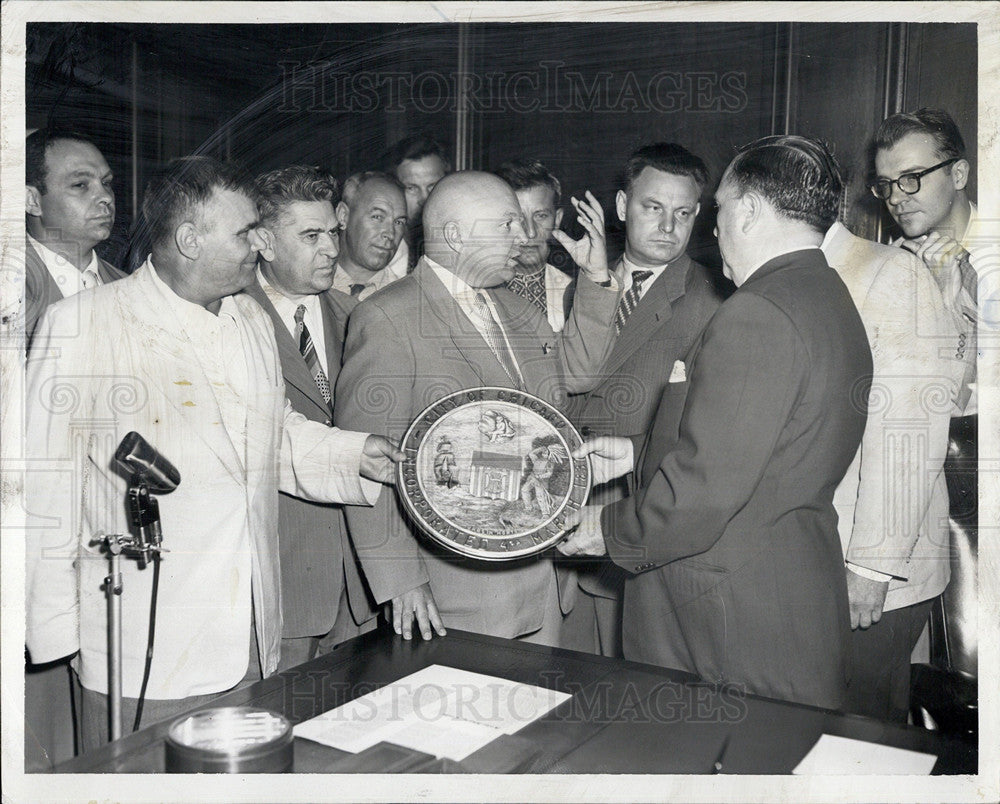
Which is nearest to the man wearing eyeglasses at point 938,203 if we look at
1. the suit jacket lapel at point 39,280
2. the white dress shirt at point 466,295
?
the white dress shirt at point 466,295

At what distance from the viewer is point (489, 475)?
7.98 ft

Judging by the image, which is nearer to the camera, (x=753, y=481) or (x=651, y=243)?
(x=753, y=481)

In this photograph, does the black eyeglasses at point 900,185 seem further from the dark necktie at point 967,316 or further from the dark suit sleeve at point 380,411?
the dark suit sleeve at point 380,411

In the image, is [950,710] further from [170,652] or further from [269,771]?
[170,652]

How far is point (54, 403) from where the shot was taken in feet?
7.95

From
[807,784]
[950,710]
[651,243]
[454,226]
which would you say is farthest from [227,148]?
[950,710]

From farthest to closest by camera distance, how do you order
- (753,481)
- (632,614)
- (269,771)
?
(632,614), (753,481), (269,771)

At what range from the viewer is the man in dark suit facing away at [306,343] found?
2469 mm

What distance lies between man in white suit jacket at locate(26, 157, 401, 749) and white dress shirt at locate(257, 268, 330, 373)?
0.37 feet

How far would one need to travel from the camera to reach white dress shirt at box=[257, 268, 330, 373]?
250 cm

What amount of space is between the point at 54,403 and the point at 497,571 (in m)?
1.26

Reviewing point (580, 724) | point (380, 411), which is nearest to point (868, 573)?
point (580, 724)

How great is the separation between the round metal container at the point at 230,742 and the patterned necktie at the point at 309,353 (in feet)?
2.80

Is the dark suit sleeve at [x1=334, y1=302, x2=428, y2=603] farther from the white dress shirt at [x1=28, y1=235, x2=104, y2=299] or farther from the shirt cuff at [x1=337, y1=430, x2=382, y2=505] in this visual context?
the white dress shirt at [x1=28, y1=235, x2=104, y2=299]
